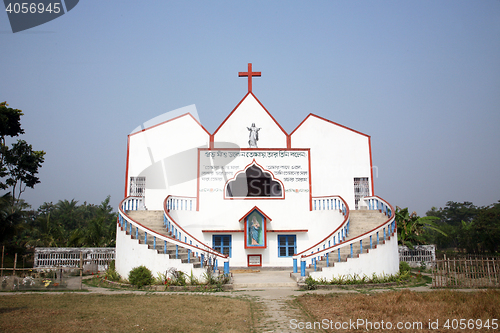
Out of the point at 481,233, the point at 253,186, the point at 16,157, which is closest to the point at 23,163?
the point at 16,157

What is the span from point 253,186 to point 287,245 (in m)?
5.14

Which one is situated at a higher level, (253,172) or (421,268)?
(253,172)

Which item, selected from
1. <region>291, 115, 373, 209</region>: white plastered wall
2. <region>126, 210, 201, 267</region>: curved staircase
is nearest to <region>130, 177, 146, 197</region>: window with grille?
<region>126, 210, 201, 267</region>: curved staircase

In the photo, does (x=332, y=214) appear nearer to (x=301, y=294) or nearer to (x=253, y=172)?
(x=253, y=172)

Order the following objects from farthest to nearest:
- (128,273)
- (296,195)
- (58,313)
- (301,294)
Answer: (296,195) < (128,273) < (301,294) < (58,313)

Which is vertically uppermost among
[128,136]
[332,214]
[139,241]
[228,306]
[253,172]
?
[128,136]

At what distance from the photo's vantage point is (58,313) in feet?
24.6

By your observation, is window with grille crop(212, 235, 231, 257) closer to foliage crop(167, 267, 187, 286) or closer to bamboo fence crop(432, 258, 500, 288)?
foliage crop(167, 267, 187, 286)

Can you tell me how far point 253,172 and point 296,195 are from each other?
376cm

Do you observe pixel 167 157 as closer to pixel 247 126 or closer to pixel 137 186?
pixel 137 186

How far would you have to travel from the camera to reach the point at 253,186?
2072cm

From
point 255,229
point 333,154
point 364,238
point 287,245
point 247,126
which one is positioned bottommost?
point 287,245

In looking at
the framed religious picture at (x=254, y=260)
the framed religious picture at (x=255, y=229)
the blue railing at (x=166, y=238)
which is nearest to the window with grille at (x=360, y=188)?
the framed religious picture at (x=255, y=229)

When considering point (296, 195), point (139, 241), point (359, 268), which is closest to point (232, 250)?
point (296, 195)
